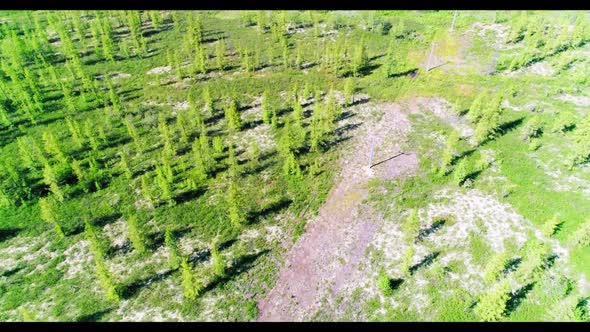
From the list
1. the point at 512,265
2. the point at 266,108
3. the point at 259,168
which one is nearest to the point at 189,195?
the point at 259,168

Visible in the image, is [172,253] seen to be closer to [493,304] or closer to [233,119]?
[233,119]

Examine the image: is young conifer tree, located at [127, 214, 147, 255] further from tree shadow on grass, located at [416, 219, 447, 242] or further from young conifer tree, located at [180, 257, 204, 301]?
tree shadow on grass, located at [416, 219, 447, 242]

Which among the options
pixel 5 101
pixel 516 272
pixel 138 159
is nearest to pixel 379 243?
pixel 516 272

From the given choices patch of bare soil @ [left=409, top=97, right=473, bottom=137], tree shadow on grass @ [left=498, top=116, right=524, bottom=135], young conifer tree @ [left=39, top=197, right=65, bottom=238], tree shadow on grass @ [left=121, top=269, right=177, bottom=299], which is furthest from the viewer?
patch of bare soil @ [left=409, top=97, right=473, bottom=137]

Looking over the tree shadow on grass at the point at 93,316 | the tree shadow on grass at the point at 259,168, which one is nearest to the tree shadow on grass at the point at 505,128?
the tree shadow on grass at the point at 259,168

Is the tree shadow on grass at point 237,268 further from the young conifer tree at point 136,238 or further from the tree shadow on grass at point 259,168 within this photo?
the tree shadow on grass at point 259,168

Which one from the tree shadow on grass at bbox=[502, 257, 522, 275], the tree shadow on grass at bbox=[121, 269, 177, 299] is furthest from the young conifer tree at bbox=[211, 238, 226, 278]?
the tree shadow on grass at bbox=[502, 257, 522, 275]
